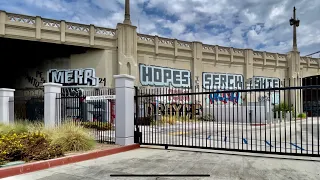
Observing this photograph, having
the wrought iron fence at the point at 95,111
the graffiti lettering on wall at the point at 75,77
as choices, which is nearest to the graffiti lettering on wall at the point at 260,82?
the graffiti lettering on wall at the point at 75,77

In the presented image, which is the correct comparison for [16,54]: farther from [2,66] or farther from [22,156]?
[22,156]

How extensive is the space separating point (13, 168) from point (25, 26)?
53.3ft

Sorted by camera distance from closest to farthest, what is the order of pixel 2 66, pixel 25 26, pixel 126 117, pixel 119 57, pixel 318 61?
pixel 126 117, pixel 25 26, pixel 119 57, pixel 2 66, pixel 318 61

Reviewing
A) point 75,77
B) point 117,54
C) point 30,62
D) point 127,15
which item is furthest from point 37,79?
point 127,15

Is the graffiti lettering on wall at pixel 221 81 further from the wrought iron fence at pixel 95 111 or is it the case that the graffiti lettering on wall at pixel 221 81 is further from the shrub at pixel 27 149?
the shrub at pixel 27 149

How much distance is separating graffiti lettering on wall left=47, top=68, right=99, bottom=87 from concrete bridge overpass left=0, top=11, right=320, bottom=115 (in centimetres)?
39

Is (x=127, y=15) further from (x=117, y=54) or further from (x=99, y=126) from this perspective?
(x=99, y=126)

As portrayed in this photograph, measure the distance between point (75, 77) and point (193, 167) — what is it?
61.6 ft

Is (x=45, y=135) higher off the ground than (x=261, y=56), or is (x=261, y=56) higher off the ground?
(x=261, y=56)

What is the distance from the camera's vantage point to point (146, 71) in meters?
25.7

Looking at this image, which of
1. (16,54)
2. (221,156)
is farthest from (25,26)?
(221,156)

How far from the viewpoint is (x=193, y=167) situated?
24.1ft

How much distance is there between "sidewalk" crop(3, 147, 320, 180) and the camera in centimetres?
662

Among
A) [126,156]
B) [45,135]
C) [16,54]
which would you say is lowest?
[126,156]
